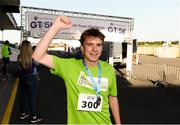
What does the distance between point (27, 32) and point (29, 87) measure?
411 inches

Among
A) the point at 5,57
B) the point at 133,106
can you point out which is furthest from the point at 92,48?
the point at 5,57

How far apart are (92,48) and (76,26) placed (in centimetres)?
1651

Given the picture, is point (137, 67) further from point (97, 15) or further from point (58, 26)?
point (58, 26)

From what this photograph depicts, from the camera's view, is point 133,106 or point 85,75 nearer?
point 85,75

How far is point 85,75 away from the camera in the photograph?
3.73m

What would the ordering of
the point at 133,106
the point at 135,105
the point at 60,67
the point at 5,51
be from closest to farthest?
1. the point at 60,67
2. the point at 133,106
3. the point at 135,105
4. the point at 5,51

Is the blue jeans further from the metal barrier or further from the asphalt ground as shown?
the metal barrier

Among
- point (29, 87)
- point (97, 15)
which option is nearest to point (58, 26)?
point (29, 87)

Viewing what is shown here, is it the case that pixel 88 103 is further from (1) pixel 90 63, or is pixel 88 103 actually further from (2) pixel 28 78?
(2) pixel 28 78

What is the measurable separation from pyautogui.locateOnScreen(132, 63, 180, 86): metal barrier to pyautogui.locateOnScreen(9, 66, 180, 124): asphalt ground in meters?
1.27

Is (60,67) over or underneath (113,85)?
over

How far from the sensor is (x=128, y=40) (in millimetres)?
21594

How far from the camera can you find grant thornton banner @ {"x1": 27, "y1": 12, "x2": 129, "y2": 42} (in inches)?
767

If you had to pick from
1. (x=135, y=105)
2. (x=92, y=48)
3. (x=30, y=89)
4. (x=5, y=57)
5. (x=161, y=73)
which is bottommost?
(x=135, y=105)
